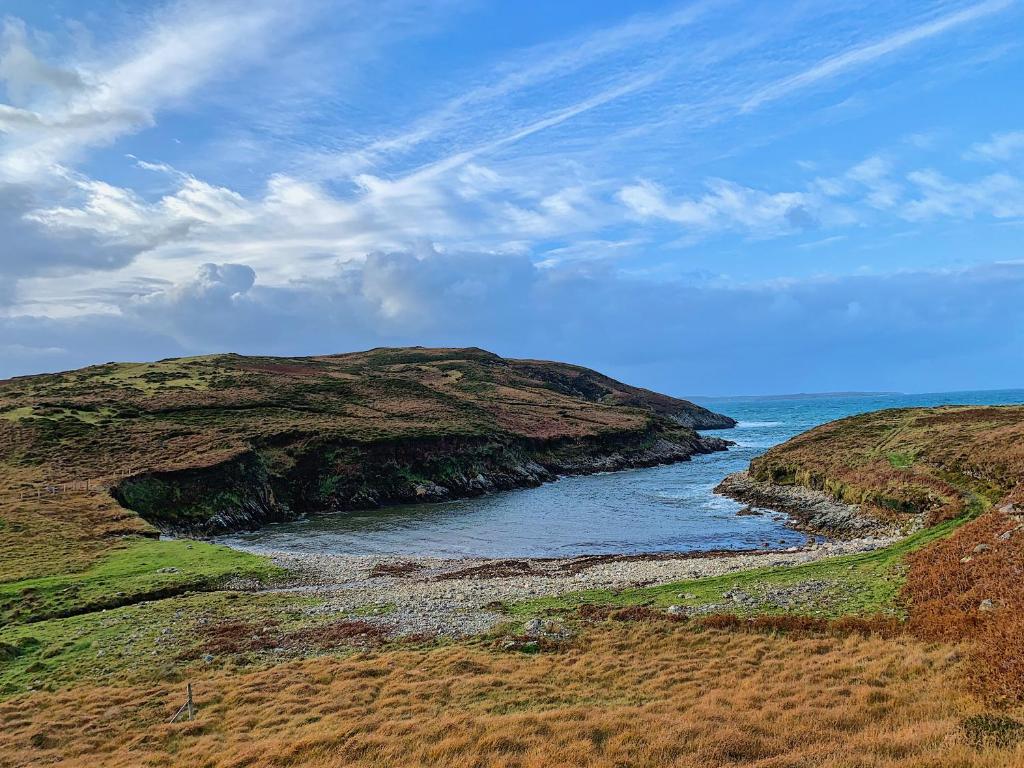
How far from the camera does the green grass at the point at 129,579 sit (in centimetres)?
2858

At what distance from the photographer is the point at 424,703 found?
16984 mm

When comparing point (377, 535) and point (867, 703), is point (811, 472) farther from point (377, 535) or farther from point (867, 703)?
point (867, 703)

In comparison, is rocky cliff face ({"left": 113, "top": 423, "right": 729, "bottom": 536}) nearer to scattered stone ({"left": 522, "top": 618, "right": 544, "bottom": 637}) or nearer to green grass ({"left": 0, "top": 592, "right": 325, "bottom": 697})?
green grass ({"left": 0, "top": 592, "right": 325, "bottom": 697})

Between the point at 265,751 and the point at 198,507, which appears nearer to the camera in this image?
the point at 265,751

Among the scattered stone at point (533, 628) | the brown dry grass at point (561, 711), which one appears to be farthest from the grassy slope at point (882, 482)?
the brown dry grass at point (561, 711)

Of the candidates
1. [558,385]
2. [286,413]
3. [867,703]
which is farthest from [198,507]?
[558,385]

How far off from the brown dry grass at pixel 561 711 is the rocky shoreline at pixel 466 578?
173 inches

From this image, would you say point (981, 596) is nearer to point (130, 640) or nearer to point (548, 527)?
point (130, 640)

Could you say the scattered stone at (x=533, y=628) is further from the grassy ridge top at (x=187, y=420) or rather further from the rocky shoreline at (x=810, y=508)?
the rocky shoreline at (x=810, y=508)

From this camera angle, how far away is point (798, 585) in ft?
86.9

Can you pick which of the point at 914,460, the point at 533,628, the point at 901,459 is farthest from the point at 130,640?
the point at 901,459

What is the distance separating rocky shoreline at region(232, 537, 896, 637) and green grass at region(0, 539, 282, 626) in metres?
2.63

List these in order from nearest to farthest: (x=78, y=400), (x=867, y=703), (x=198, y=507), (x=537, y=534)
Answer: (x=867, y=703), (x=537, y=534), (x=198, y=507), (x=78, y=400)

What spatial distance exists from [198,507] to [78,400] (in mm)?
39221
